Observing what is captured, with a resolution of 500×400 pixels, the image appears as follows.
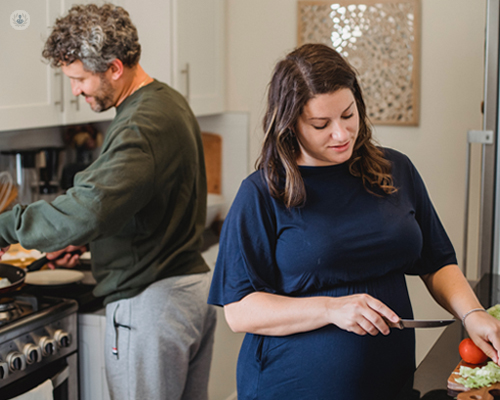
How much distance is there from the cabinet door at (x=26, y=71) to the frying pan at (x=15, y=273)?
44 centimetres

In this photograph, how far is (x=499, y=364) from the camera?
1.12m

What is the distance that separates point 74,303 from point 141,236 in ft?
1.12

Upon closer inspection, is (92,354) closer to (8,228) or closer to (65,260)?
(65,260)

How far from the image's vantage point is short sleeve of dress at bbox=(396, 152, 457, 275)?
1357mm

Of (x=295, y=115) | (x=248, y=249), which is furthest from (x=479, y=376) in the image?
(x=295, y=115)

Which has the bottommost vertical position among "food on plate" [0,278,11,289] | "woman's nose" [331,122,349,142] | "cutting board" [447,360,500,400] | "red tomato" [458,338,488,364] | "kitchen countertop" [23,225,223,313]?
"kitchen countertop" [23,225,223,313]

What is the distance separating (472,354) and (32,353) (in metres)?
1.14

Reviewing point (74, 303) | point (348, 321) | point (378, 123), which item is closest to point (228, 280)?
point (348, 321)

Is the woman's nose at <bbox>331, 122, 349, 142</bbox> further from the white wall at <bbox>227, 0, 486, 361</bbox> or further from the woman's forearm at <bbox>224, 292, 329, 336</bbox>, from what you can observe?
the white wall at <bbox>227, 0, 486, 361</bbox>

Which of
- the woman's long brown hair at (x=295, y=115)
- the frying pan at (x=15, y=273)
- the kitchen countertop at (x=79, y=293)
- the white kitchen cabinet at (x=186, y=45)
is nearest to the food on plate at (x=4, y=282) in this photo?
the frying pan at (x=15, y=273)

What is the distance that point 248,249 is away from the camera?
1.23 meters

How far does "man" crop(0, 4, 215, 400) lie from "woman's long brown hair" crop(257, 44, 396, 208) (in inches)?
17.5

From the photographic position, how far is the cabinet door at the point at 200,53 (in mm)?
2627

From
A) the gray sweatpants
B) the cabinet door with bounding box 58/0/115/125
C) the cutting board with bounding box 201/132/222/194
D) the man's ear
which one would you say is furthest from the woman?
the cutting board with bounding box 201/132/222/194
